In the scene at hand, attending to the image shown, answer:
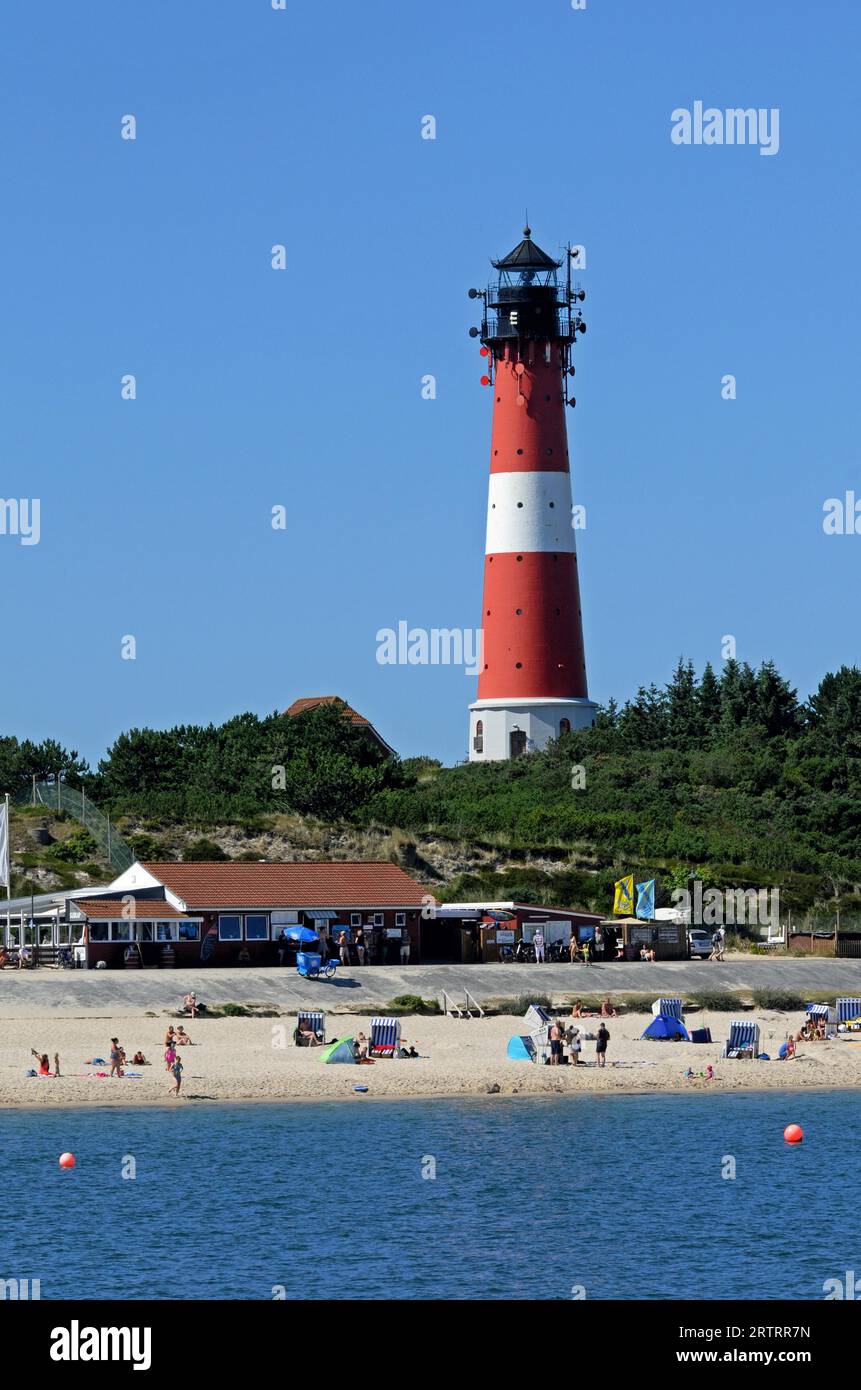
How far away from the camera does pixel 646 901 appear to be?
56875 mm

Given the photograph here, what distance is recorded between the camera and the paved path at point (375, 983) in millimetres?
46250

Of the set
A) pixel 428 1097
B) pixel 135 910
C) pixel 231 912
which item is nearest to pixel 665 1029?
pixel 428 1097

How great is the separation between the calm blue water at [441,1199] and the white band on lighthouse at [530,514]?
39.0m

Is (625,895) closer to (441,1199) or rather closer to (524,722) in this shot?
(524,722)

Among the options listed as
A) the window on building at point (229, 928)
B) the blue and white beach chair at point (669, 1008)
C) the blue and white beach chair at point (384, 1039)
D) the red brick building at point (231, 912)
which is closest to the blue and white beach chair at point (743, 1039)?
the blue and white beach chair at point (669, 1008)

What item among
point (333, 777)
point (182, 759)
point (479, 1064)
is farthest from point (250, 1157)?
point (182, 759)

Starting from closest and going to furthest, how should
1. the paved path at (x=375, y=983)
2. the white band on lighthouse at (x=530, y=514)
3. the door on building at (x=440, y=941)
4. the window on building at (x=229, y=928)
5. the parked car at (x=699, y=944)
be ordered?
the paved path at (x=375, y=983), the window on building at (x=229, y=928), the door on building at (x=440, y=941), the parked car at (x=699, y=944), the white band on lighthouse at (x=530, y=514)

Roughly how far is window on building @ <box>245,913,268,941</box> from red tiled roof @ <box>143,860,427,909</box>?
0.36m

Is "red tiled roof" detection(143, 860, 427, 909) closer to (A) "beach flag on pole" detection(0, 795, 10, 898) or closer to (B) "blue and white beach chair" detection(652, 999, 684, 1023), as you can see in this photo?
(A) "beach flag on pole" detection(0, 795, 10, 898)

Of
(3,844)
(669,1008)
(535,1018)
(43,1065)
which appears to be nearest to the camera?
(43,1065)

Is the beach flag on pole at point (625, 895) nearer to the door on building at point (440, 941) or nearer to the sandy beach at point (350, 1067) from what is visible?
the door on building at point (440, 941)

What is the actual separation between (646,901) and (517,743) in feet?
79.4
